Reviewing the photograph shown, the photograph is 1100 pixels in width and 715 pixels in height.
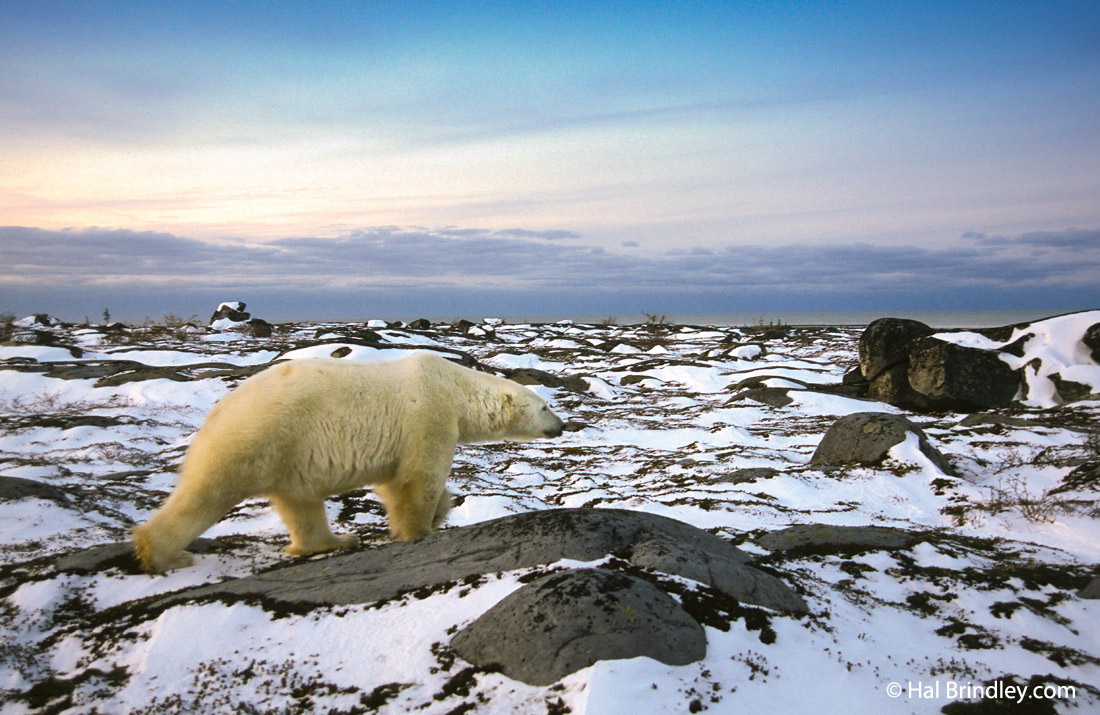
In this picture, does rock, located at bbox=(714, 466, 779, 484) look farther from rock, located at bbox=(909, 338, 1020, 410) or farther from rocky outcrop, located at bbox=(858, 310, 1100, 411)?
rocky outcrop, located at bbox=(858, 310, 1100, 411)

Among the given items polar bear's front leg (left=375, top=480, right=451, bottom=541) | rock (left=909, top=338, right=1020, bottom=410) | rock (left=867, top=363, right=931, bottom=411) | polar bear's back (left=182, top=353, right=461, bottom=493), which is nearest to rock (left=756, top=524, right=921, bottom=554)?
polar bear's front leg (left=375, top=480, right=451, bottom=541)

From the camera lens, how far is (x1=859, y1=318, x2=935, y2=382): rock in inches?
636

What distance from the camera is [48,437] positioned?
10.3 meters

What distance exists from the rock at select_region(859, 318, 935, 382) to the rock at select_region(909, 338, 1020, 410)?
946 mm

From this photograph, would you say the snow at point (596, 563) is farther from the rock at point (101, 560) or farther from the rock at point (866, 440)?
the rock at point (866, 440)

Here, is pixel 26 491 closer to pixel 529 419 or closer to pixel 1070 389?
pixel 529 419

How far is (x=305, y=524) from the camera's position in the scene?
5.09 metres

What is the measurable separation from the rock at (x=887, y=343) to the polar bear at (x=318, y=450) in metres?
13.9

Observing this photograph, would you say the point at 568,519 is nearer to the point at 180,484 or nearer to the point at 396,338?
the point at 180,484

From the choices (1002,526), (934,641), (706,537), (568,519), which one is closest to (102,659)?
(568,519)

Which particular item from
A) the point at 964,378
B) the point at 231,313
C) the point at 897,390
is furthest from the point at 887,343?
the point at 231,313

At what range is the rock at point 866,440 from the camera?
8750mm

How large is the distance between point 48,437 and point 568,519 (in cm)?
1027

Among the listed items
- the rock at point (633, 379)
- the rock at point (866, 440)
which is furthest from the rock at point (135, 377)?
the rock at point (866, 440)
